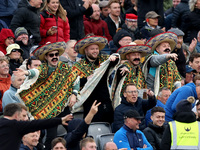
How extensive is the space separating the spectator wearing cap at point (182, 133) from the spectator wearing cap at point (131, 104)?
1957mm

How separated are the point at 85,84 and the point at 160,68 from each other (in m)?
1.82

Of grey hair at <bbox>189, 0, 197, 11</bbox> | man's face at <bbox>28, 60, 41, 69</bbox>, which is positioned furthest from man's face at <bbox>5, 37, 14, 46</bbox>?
grey hair at <bbox>189, 0, 197, 11</bbox>

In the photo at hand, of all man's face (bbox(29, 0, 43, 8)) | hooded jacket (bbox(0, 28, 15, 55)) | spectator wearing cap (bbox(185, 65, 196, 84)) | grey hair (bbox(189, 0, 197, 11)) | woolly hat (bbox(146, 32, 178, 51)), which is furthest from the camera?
grey hair (bbox(189, 0, 197, 11))

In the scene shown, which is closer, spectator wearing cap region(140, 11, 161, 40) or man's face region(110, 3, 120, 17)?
spectator wearing cap region(140, 11, 161, 40)

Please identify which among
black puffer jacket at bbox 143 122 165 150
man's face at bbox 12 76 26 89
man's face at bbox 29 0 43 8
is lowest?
black puffer jacket at bbox 143 122 165 150

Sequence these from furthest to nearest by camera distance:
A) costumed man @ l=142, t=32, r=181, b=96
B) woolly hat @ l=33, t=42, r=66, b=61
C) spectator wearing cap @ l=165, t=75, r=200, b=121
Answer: costumed man @ l=142, t=32, r=181, b=96 → spectator wearing cap @ l=165, t=75, r=200, b=121 → woolly hat @ l=33, t=42, r=66, b=61

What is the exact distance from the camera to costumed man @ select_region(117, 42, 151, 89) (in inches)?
499

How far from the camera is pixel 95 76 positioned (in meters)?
12.2

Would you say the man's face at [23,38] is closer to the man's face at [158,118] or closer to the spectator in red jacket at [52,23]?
the spectator in red jacket at [52,23]

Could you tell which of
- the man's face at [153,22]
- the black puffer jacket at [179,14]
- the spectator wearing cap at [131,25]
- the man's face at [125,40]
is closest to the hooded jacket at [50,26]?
the man's face at [125,40]

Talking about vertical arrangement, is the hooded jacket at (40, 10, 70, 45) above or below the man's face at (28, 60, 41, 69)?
above

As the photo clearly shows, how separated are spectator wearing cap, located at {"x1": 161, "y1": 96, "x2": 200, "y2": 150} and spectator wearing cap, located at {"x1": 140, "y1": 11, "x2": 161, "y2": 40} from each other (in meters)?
6.12

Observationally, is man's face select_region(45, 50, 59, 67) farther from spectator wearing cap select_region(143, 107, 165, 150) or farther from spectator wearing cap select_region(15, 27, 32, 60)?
spectator wearing cap select_region(15, 27, 32, 60)

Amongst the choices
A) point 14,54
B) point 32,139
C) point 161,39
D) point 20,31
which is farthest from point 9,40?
point 32,139
